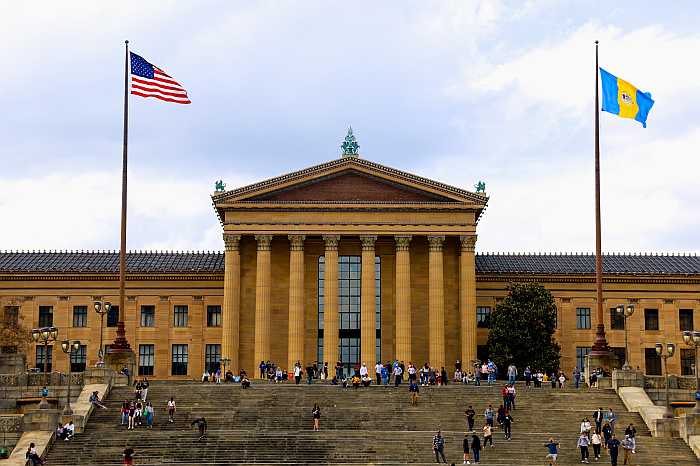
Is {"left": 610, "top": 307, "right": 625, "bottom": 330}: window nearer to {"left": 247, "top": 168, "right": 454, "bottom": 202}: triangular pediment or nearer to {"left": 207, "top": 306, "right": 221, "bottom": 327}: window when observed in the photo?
{"left": 247, "top": 168, "right": 454, "bottom": 202}: triangular pediment

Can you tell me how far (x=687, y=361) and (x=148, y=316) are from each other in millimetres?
42845

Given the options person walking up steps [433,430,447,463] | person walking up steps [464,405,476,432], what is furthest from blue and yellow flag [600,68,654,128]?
person walking up steps [433,430,447,463]

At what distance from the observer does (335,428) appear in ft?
196

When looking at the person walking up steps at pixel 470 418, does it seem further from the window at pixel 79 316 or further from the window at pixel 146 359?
the window at pixel 79 316

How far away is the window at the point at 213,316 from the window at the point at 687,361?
36713 millimetres

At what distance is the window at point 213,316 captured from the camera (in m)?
95.1

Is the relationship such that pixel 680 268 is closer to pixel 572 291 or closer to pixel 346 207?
pixel 572 291

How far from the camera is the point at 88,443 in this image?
56250 millimetres

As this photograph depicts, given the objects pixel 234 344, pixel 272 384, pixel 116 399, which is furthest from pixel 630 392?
pixel 234 344

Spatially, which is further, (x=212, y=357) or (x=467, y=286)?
(x=212, y=357)

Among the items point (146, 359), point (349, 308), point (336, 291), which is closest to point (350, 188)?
point (336, 291)

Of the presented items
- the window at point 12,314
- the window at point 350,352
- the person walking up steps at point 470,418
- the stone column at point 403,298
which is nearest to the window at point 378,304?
the window at point 350,352

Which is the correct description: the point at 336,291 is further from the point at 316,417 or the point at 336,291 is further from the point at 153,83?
the point at 316,417

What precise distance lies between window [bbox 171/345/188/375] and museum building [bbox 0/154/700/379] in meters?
0.11
